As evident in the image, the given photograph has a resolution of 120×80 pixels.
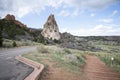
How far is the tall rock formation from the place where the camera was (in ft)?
441

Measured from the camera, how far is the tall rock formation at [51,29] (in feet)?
441

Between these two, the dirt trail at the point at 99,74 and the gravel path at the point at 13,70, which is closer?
the gravel path at the point at 13,70

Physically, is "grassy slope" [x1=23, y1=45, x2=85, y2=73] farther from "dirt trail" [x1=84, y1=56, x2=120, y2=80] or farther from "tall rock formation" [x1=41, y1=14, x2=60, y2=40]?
"tall rock formation" [x1=41, y1=14, x2=60, y2=40]

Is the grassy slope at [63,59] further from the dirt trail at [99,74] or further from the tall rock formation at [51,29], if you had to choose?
the tall rock formation at [51,29]

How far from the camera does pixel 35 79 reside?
848 cm

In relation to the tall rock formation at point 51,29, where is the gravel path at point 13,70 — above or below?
below

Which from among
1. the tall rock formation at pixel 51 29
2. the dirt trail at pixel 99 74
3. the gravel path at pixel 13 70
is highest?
the tall rock formation at pixel 51 29

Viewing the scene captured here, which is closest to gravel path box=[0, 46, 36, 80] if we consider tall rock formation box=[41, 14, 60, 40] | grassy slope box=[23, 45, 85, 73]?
grassy slope box=[23, 45, 85, 73]

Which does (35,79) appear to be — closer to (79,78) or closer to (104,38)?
(79,78)

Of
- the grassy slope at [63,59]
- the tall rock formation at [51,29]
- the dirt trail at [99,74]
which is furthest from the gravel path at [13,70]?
the tall rock formation at [51,29]

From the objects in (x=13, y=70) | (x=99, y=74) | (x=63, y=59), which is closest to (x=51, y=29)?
(x=63, y=59)

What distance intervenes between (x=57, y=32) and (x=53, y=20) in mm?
12188

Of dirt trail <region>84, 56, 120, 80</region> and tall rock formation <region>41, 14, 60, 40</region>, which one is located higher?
tall rock formation <region>41, 14, 60, 40</region>

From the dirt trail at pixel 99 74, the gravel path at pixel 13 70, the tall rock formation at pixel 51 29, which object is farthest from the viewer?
the tall rock formation at pixel 51 29
